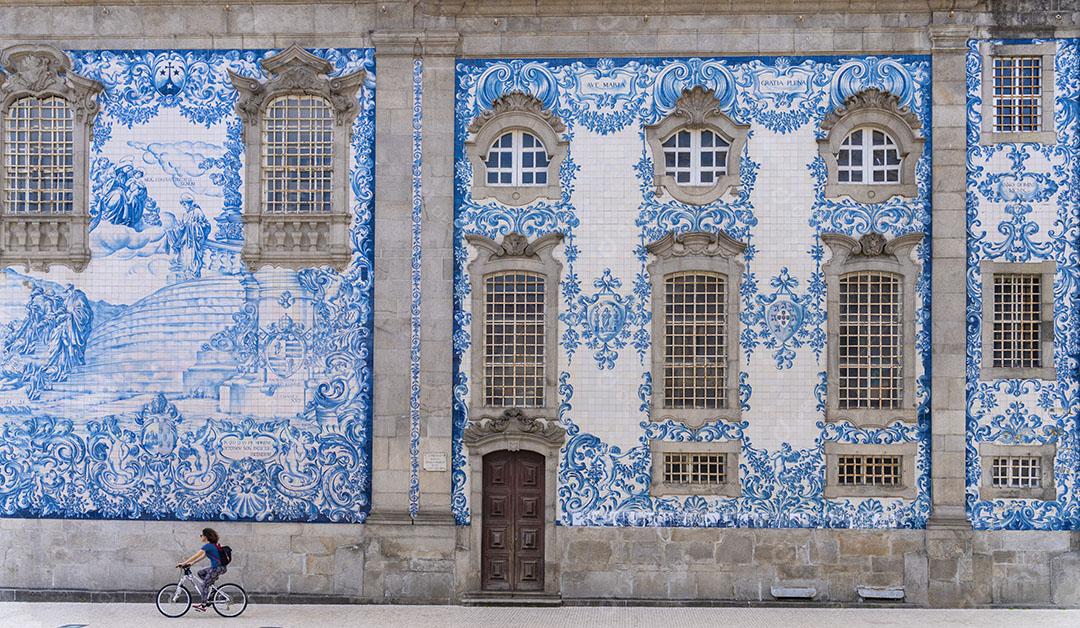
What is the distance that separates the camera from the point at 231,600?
14.8 metres

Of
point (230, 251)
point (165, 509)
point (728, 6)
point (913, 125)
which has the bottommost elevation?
point (165, 509)

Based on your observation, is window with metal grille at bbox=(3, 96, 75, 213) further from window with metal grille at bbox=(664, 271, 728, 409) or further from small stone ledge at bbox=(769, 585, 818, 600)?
small stone ledge at bbox=(769, 585, 818, 600)

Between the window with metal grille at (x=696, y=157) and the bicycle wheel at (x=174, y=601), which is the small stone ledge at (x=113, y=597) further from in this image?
the window with metal grille at (x=696, y=157)

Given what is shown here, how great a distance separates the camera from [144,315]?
1597 cm

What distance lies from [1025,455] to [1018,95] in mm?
5324

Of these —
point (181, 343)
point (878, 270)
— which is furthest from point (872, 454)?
point (181, 343)

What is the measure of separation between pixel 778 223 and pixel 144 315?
968 centimetres

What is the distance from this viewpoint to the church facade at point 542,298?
15438mm

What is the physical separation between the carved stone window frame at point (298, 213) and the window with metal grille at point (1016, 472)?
10099 mm

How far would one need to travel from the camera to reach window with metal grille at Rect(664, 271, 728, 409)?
51.5ft

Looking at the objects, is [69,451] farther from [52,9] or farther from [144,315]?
[52,9]

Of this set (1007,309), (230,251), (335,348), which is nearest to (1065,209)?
(1007,309)

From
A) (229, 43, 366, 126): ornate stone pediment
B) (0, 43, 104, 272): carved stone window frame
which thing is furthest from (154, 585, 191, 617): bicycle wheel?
(229, 43, 366, 126): ornate stone pediment

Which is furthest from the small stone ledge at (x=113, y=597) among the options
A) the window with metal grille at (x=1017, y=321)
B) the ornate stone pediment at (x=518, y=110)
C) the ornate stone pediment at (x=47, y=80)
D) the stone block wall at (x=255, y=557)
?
the window with metal grille at (x=1017, y=321)
